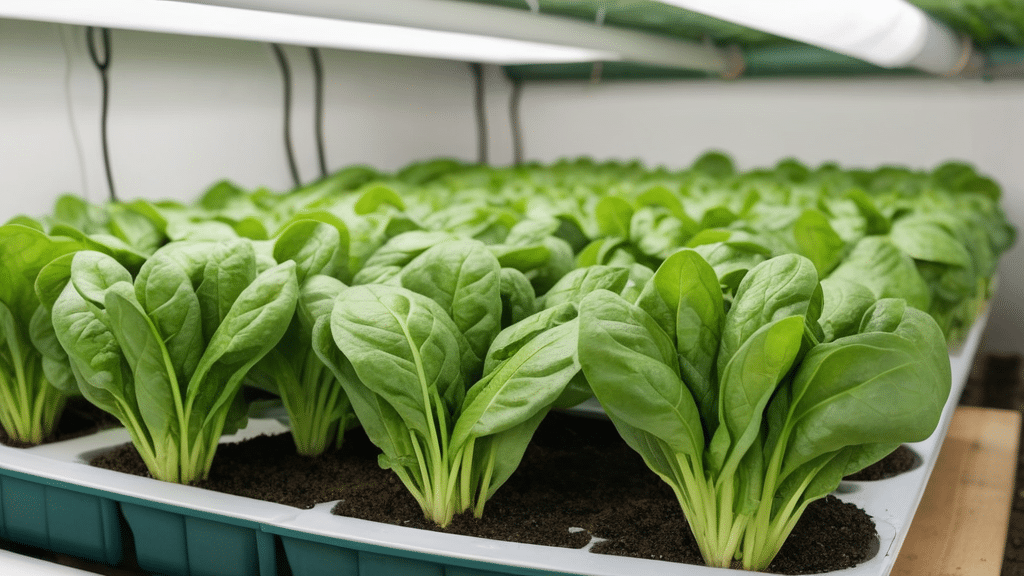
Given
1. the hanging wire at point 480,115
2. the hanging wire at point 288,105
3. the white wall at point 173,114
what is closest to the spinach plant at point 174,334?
the white wall at point 173,114

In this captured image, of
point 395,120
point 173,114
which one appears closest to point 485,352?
point 173,114

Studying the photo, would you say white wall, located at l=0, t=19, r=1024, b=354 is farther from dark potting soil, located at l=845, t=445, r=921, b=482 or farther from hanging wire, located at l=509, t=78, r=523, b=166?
dark potting soil, located at l=845, t=445, r=921, b=482

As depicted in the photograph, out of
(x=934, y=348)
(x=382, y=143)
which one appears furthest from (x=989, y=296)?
(x=382, y=143)

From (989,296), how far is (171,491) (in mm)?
1579

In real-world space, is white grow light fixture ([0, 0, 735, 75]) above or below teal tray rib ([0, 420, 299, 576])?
above

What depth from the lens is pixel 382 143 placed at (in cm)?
240

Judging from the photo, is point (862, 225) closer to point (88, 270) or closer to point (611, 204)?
point (611, 204)

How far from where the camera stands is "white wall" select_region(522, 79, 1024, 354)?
2256 millimetres

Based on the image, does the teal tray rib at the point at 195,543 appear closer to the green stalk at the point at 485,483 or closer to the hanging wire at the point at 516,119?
the green stalk at the point at 485,483

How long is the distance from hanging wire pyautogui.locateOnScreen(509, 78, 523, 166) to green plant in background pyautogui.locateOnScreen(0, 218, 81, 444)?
2.08 m

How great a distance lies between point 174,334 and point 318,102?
151cm

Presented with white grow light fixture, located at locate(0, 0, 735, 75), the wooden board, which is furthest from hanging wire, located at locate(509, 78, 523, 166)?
the wooden board

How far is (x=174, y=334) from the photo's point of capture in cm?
69

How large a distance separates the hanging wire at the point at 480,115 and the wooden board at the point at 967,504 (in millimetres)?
1916
